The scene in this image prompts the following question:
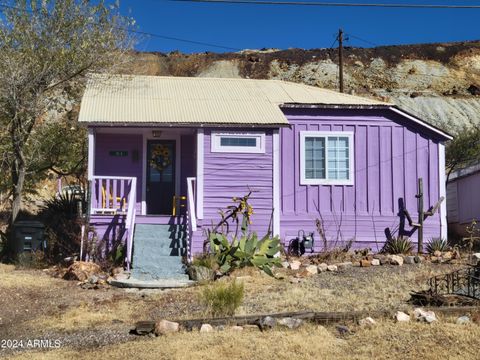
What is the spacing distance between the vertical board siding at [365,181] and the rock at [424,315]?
6.95m

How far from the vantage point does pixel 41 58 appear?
48.0 ft

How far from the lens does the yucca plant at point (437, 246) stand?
15.0m

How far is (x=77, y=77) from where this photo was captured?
51.7 feet

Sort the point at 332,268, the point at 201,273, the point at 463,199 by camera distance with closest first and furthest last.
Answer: the point at 201,273 < the point at 332,268 < the point at 463,199

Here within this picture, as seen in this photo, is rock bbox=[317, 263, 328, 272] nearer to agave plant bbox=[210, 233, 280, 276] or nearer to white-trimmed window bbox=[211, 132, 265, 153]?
agave plant bbox=[210, 233, 280, 276]

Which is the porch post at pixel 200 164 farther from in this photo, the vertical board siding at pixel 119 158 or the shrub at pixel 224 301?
the shrub at pixel 224 301

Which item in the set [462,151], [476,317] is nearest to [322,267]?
[476,317]

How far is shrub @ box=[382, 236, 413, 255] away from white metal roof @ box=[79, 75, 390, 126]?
3463 mm

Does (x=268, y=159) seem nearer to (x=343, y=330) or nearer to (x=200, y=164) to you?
(x=200, y=164)

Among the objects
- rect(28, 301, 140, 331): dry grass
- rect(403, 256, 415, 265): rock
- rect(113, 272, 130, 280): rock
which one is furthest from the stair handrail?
rect(403, 256, 415, 265): rock

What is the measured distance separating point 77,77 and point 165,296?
301 inches

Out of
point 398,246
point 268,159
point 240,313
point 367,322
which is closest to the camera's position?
point 367,322

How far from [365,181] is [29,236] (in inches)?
314

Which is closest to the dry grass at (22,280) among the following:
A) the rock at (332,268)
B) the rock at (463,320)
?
the rock at (332,268)
